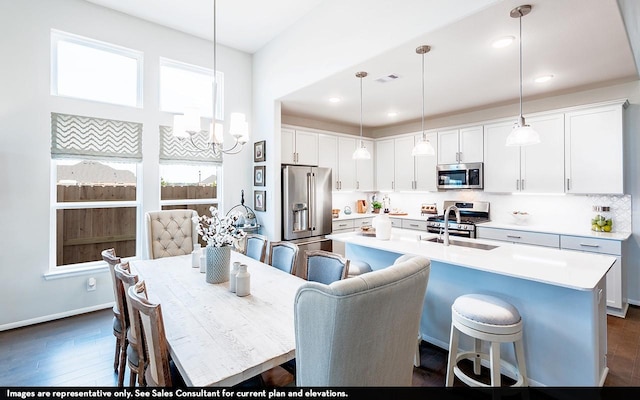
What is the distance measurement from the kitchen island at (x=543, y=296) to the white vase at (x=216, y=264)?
1.40 meters

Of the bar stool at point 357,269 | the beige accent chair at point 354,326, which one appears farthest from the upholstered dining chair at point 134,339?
the bar stool at point 357,269

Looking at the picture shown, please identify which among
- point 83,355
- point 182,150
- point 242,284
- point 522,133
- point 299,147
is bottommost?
point 83,355

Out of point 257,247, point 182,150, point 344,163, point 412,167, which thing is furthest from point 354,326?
point 412,167

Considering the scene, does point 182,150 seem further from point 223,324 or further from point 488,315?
point 488,315

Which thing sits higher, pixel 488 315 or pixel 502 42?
pixel 502 42

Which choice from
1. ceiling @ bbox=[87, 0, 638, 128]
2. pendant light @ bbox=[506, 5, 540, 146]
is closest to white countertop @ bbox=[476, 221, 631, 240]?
ceiling @ bbox=[87, 0, 638, 128]

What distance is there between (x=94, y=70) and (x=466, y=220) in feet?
18.2

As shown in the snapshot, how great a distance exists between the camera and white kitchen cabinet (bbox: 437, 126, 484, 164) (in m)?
4.71

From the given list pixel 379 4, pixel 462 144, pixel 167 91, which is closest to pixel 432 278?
pixel 379 4

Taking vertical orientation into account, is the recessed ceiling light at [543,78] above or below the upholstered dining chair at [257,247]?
above

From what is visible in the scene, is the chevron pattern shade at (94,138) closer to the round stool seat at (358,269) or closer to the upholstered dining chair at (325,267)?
the upholstered dining chair at (325,267)

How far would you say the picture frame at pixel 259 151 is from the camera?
443cm

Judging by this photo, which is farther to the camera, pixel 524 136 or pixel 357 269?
pixel 357 269

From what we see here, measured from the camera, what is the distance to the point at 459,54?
2.82 metres
